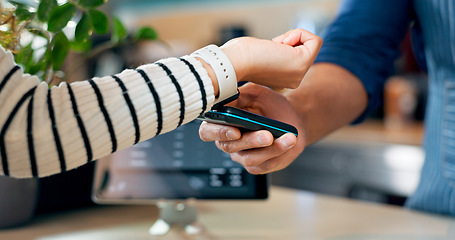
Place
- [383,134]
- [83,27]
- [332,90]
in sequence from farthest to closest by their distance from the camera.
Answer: [383,134], [332,90], [83,27]

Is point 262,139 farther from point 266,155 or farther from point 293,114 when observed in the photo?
point 293,114

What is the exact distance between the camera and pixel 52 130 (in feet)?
1.34

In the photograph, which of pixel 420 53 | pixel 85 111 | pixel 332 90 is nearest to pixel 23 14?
pixel 85 111

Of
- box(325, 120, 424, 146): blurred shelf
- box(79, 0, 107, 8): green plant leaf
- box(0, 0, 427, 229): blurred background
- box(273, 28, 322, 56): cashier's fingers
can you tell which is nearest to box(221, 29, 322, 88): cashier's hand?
box(273, 28, 322, 56): cashier's fingers

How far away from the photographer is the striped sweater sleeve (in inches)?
16.1

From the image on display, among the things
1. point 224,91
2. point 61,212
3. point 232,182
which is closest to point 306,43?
point 224,91

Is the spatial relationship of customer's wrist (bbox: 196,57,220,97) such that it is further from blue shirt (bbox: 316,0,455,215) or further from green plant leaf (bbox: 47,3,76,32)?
blue shirt (bbox: 316,0,455,215)

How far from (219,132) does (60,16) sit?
0.25 meters

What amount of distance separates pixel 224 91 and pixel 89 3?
0.25 m

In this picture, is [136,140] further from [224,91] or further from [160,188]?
[160,188]

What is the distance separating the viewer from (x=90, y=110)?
417 mm

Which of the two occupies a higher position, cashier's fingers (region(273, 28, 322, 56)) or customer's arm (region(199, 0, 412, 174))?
cashier's fingers (region(273, 28, 322, 56))

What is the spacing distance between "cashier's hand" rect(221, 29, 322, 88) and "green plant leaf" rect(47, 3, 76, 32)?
223 millimetres

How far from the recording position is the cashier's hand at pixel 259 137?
517 millimetres
